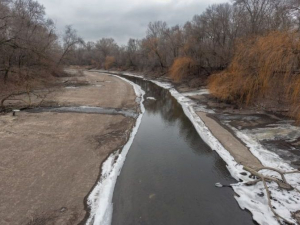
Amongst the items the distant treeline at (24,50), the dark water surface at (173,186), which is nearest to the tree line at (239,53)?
the dark water surface at (173,186)

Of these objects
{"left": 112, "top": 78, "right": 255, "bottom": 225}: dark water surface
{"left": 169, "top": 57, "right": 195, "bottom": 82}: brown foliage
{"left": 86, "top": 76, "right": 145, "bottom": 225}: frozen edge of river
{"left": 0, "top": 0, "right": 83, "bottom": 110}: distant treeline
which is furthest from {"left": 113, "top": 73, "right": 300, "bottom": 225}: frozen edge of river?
{"left": 169, "top": 57, "right": 195, "bottom": 82}: brown foliage

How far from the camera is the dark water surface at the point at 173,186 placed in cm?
645

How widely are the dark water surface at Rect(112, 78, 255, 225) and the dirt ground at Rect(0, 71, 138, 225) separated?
1.29 metres

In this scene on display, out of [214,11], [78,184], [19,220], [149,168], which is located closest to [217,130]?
[149,168]

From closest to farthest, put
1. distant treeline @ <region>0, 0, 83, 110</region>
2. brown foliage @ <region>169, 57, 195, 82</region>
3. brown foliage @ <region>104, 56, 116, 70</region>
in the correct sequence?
1. distant treeline @ <region>0, 0, 83, 110</region>
2. brown foliage @ <region>169, 57, 195, 82</region>
3. brown foliage @ <region>104, 56, 116, 70</region>

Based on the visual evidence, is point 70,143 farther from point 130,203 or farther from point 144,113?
point 144,113

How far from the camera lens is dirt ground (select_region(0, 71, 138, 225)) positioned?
6289 millimetres

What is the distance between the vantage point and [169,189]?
25.4 ft

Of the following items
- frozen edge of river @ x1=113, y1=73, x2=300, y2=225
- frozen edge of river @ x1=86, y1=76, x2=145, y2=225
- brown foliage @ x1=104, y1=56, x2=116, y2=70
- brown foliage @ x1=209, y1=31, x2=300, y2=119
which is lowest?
frozen edge of river @ x1=86, y1=76, x2=145, y2=225

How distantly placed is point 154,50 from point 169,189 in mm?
45955

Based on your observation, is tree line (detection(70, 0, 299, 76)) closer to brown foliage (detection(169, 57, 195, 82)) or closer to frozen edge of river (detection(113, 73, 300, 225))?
brown foliage (detection(169, 57, 195, 82))

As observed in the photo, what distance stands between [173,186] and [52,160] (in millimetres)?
5427

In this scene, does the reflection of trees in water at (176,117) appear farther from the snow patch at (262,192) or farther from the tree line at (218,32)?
the tree line at (218,32)

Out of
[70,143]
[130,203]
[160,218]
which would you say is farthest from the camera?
[70,143]
